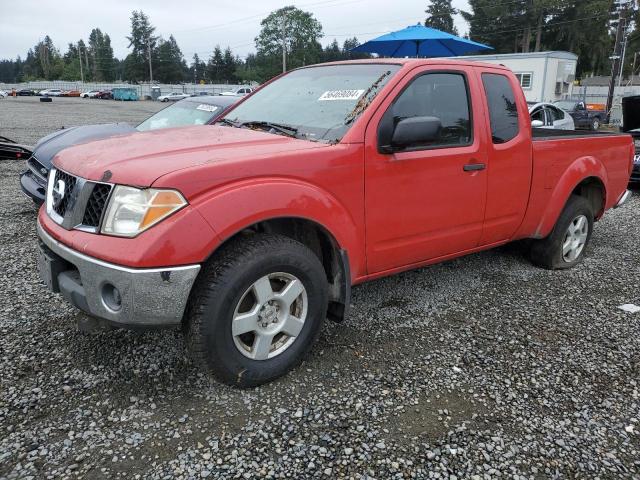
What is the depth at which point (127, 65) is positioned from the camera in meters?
102

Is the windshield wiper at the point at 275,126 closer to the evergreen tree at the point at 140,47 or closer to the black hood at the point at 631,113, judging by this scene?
the black hood at the point at 631,113

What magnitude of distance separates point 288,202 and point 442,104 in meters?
1.53

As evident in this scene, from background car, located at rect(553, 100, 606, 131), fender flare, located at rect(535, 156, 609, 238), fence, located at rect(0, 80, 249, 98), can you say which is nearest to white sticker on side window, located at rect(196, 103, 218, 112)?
fender flare, located at rect(535, 156, 609, 238)

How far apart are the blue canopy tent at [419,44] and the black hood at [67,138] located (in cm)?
477

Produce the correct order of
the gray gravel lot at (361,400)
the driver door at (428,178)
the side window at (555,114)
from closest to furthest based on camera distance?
the gray gravel lot at (361,400)
the driver door at (428,178)
the side window at (555,114)

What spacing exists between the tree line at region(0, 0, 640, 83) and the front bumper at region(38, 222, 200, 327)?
63.3ft

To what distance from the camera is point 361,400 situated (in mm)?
2801

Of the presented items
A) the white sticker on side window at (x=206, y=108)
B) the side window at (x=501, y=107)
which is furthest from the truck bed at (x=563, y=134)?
the white sticker on side window at (x=206, y=108)

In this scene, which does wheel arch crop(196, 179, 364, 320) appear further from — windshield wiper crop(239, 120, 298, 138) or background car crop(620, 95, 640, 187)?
background car crop(620, 95, 640, 187)

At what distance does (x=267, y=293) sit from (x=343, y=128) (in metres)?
1.11

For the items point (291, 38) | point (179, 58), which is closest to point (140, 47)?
point (179, 58)

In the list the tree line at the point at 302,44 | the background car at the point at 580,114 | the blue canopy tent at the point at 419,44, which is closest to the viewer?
the blue canopy tent at the point at 419,44

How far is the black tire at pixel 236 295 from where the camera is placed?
8.36ft

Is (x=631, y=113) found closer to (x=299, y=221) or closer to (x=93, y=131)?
(x=299, y=221)
